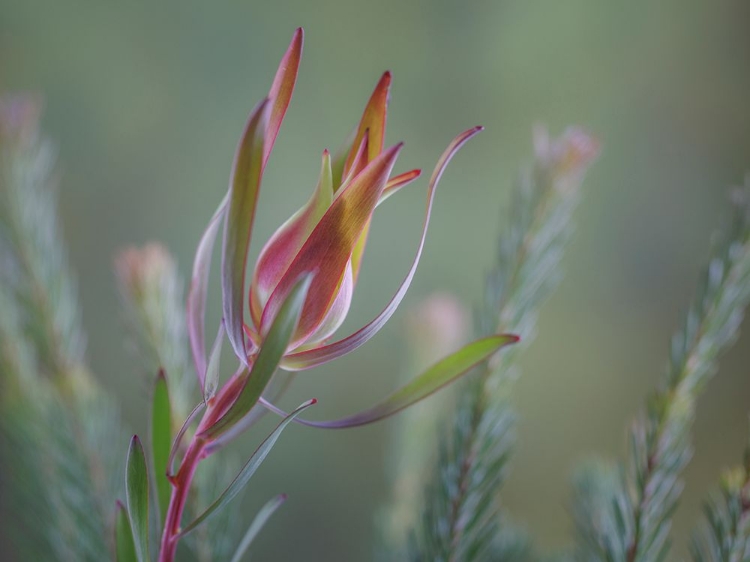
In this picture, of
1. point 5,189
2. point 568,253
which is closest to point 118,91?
point 5,189

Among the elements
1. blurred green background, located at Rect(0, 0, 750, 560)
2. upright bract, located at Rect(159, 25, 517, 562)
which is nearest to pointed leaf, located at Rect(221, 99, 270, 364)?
upright bract, located at Rect(159, 25, 517, 562)

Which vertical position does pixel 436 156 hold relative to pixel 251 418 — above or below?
above

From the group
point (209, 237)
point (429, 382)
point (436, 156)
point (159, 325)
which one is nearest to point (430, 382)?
point (429, 382)

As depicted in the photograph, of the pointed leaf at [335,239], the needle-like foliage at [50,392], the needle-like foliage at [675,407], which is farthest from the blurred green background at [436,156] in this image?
the pointed leaf at [335,239]

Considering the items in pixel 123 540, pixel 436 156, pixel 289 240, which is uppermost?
pixel 436 156

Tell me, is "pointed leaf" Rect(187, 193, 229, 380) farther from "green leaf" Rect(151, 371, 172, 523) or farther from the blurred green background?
the blurred green background

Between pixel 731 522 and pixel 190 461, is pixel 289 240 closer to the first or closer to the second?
pixel 190 461
